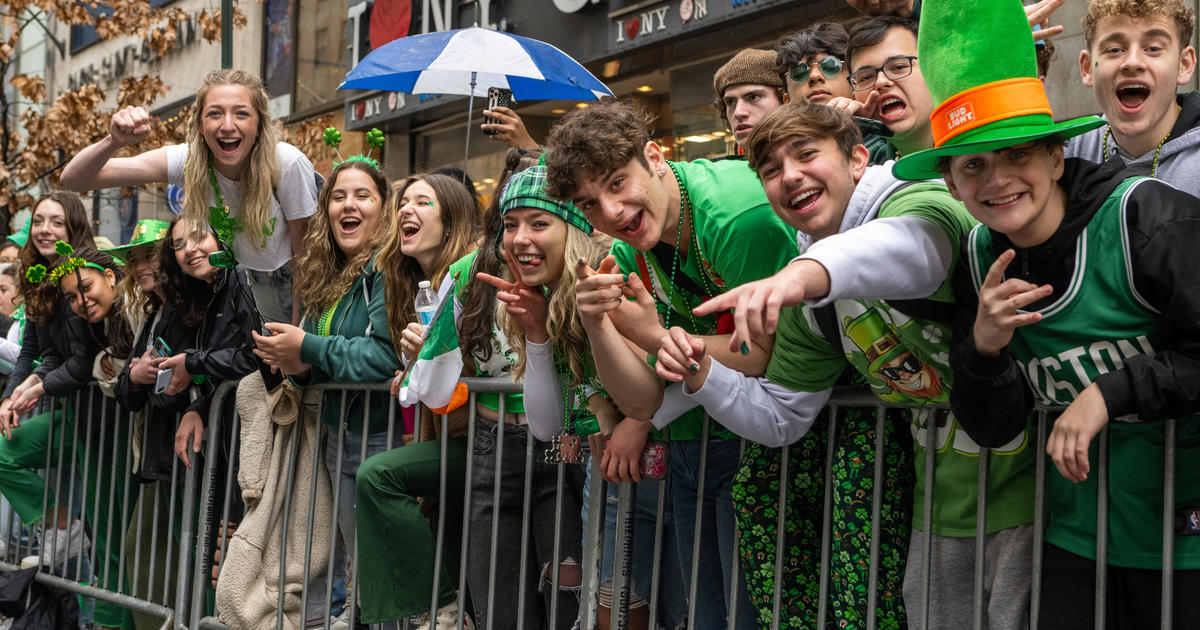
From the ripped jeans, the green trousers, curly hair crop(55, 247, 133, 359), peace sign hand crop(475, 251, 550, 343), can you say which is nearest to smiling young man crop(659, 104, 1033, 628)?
peace sign hand crop(475, 251, 550, 343)

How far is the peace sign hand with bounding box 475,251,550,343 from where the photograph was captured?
373 centimetres

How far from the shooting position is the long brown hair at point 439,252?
497 cm

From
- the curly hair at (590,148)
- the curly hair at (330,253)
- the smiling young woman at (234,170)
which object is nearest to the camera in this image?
the curly hair at (590,148)

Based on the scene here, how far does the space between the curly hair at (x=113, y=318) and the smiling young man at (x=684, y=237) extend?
3.93 meters

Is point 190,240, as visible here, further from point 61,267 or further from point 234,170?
point 61,267

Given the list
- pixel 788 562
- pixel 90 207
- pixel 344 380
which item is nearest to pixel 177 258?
pixel 344 380

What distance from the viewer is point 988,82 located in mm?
2607

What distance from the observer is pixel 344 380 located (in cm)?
498

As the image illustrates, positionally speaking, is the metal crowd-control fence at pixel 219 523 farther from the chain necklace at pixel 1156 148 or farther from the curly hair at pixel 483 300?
the chain necklace at pixel 1156 148

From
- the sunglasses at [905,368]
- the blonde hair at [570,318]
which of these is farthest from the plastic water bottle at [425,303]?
the sunglasses at [905,368]

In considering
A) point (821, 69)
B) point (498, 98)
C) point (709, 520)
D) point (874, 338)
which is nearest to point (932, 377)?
point (874, 338)

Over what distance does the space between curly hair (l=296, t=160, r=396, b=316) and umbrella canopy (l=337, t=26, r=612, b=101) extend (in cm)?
102

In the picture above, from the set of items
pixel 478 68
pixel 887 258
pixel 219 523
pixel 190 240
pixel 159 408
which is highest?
pixel 478 68

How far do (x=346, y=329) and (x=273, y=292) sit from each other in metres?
0.82
